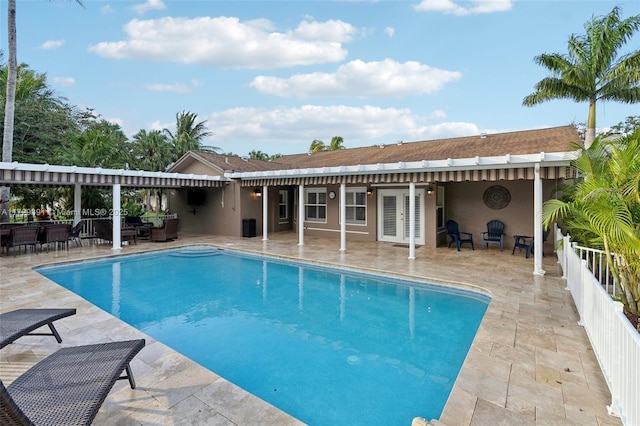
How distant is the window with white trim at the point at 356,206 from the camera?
542 inches

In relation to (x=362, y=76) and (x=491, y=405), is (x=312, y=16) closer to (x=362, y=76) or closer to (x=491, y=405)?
(x=362, y=76)

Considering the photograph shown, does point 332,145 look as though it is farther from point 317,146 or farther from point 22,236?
point 22,236

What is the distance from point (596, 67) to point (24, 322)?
16.9 meters

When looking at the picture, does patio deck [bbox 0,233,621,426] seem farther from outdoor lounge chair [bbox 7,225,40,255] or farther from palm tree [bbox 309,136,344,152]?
palm tree [bbox 309,136,344,152]

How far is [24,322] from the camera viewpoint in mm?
3676

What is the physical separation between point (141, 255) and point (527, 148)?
13.5 metres

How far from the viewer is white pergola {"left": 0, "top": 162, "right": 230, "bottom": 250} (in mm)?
9336

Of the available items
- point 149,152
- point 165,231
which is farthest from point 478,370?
point 149,152

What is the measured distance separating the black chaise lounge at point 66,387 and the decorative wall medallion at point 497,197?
12.2 meters

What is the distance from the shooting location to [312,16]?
532 inches

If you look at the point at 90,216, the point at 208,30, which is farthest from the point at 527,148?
the point at 90,216

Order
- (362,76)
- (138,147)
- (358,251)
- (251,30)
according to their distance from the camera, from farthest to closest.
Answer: (138,147)
(362,76)
(251,30)
(358,251)

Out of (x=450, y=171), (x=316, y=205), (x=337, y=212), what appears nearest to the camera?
(x=450, y=171)

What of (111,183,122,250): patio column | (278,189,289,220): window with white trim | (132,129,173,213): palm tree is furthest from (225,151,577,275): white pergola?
(132,129,173,213): palm tree
